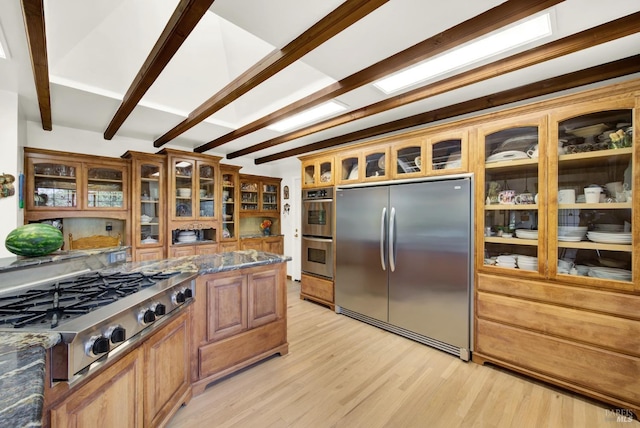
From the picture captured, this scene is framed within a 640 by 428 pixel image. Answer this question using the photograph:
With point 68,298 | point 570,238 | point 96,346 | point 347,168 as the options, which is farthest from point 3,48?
point 570,238

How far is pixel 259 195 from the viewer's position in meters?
5.41

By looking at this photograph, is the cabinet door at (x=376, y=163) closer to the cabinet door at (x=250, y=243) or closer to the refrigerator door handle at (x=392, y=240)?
the refrigerator door handle at (x=392, y=240)

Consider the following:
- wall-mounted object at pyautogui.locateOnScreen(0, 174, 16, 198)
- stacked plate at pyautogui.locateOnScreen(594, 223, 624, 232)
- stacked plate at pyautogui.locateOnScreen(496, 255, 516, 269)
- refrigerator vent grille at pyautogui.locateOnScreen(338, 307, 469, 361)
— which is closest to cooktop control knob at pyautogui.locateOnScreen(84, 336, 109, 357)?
wall-mounted object at pyautogui.locateOnScreen(0, 174, 16, 198)

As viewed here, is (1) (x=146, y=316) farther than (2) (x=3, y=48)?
No

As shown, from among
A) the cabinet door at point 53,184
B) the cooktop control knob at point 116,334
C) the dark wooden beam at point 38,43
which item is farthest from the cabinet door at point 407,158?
the cabinet door at point 53,184

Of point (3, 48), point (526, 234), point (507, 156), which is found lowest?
point (526, 234)

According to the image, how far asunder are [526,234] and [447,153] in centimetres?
100

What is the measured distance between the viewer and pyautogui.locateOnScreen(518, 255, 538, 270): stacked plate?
86.0 inches

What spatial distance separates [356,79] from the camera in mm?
2154

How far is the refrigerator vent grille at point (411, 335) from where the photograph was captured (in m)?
2.50

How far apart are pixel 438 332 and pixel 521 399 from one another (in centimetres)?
75

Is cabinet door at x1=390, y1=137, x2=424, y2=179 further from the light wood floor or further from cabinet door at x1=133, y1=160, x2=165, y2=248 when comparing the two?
cabinet door at x1=133, y1=160, x2=165, y2=248

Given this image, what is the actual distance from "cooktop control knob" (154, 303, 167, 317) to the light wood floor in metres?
0.82

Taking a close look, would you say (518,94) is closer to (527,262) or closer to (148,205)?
(527,262)
